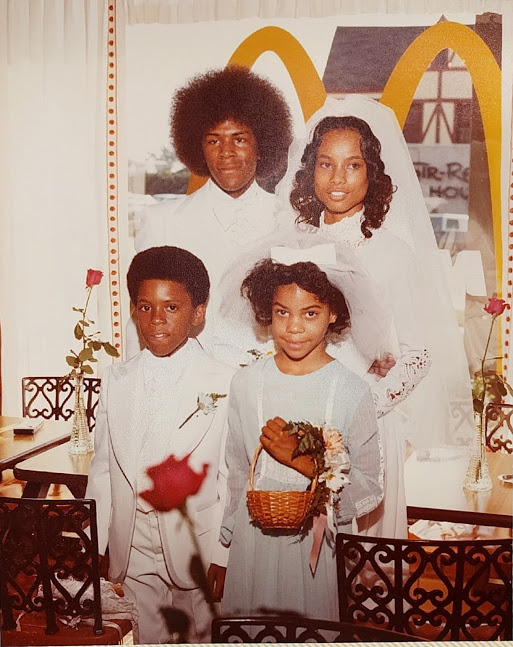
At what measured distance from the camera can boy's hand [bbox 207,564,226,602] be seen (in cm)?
227

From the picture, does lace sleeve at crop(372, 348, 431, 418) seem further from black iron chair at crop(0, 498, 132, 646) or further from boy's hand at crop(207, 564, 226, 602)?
black iron chair at crop(0, 498, 132, 646)

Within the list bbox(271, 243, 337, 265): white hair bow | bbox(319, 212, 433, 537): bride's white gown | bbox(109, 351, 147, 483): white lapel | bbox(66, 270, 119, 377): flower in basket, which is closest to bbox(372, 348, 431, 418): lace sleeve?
bbox(319, 212, 433, 537): bride's white gown

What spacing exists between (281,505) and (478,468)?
0.62 metres

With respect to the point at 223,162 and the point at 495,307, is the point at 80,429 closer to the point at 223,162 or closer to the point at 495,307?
the point at 223,162

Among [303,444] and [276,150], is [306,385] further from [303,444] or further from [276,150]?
[276,150]

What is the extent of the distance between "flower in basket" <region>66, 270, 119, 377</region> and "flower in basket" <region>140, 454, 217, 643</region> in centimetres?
38

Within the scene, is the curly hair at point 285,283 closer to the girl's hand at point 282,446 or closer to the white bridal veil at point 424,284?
the white bridal veil at point 424,284

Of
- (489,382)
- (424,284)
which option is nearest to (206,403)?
(424,284)

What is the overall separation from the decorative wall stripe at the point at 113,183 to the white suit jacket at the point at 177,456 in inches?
6.1

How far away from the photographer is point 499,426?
229 cm

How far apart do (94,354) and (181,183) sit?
0.61 meters

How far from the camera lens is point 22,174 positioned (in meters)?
2.28

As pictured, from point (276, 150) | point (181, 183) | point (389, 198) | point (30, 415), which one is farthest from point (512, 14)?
point (30, 415)

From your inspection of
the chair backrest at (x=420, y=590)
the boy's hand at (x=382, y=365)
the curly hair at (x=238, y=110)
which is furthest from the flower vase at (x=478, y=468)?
the curly hair at (x=238, y=110)
